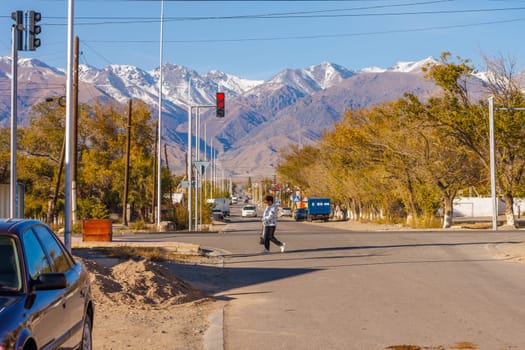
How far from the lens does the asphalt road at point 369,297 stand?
959 cm

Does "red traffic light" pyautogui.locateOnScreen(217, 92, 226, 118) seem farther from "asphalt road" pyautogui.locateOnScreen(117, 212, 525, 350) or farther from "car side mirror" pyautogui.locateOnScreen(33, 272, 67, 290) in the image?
"car side mirror" pyautogui.locateOnScreen(33, 272, 67, 290)

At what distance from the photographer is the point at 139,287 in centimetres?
1281

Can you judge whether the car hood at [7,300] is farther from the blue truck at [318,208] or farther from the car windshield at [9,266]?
the blue truck at [318,208]

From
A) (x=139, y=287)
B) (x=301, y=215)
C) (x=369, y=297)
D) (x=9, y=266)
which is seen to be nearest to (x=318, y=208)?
(x=301, y=215)

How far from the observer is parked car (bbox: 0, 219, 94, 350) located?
5477 millimetres

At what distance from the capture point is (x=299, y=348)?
8984mm

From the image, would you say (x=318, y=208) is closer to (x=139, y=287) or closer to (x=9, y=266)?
(x=139, y=287)

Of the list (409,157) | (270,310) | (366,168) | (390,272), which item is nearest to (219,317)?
(270,310)

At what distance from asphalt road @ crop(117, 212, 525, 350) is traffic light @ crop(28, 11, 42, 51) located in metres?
8.08

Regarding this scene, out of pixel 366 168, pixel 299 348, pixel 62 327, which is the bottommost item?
pixel 299 348

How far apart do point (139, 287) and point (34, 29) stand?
38.9ft

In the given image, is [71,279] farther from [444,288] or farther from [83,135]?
[83,135]

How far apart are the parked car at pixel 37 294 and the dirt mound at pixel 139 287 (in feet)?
13.3

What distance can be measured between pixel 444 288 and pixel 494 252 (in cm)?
924
